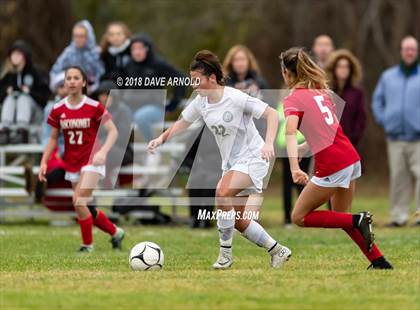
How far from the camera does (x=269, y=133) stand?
8.68 m

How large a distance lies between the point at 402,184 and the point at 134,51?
4162mm

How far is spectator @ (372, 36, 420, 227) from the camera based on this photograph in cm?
1441

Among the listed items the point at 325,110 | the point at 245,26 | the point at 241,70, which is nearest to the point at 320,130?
the point at 325,110

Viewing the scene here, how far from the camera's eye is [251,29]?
25578mm

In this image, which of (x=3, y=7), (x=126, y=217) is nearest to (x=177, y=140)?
(x=126, y=217)

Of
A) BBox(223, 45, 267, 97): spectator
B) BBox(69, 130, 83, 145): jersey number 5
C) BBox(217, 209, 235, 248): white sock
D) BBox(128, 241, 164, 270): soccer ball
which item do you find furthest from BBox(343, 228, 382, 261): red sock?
BBox(223, 45, 267, 97): spectator

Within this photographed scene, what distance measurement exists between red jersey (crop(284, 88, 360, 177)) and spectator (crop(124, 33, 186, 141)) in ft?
20.1

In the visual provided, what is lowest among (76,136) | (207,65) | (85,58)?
(76,136)

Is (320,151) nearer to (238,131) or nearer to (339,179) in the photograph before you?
(339,179)

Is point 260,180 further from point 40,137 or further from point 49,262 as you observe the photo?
point 40,137

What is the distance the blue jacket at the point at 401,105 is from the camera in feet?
47.2

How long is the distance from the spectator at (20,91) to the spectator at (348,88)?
13.3 ft

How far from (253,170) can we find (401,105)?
6.16m

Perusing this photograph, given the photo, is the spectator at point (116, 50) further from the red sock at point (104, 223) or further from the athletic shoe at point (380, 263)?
the athletic shoe at point (380, 263)
